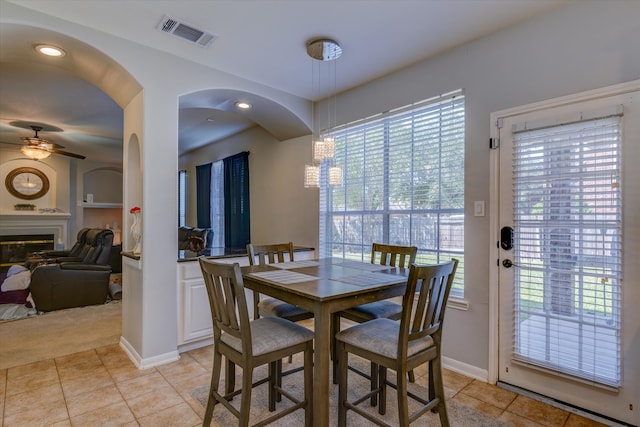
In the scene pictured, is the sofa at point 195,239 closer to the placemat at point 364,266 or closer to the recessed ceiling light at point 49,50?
the placemat at point 364,266

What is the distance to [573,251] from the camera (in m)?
2.15

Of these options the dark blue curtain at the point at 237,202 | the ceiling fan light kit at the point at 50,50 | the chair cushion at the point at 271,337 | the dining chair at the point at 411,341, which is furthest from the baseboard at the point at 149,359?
the ceiling fan light kit at the point at 50,50

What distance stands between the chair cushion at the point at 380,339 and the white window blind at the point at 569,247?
1.00 metres

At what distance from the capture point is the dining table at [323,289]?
5.41ft

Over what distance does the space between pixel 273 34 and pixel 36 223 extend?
24.1ft

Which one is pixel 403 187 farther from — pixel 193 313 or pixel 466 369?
pixel 193 313

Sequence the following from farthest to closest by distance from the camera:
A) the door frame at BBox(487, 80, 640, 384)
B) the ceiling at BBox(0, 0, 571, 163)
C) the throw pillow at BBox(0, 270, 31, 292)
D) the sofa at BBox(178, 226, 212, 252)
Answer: the throw pillow at BBox(0, 270, 31, 292)
the sofa at BBox(178, 226, 212, 252)
the door frame at BBox(487, 80, 640, 384)
the ceiling at BBox(0, 0, 571, 163)

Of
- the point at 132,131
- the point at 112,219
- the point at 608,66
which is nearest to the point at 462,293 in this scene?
the point at 608,66

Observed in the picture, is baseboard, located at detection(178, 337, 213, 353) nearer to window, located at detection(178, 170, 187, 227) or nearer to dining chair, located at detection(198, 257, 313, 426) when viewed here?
dining chair, located at detection(198, 257, 313, 426)

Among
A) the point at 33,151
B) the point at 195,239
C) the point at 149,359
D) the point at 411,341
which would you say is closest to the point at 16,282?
the point at 33,151

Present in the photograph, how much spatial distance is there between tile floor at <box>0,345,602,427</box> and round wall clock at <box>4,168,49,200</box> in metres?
5.91

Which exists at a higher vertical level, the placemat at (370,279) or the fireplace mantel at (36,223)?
the fireplace mantel at (36,223)

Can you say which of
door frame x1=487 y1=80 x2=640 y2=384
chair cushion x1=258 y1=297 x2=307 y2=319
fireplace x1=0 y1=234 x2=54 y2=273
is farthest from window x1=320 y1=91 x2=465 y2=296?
fireplace x1=0 y1=234 x2=54 y2=273

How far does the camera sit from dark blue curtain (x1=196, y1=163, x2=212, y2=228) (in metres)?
6.23
